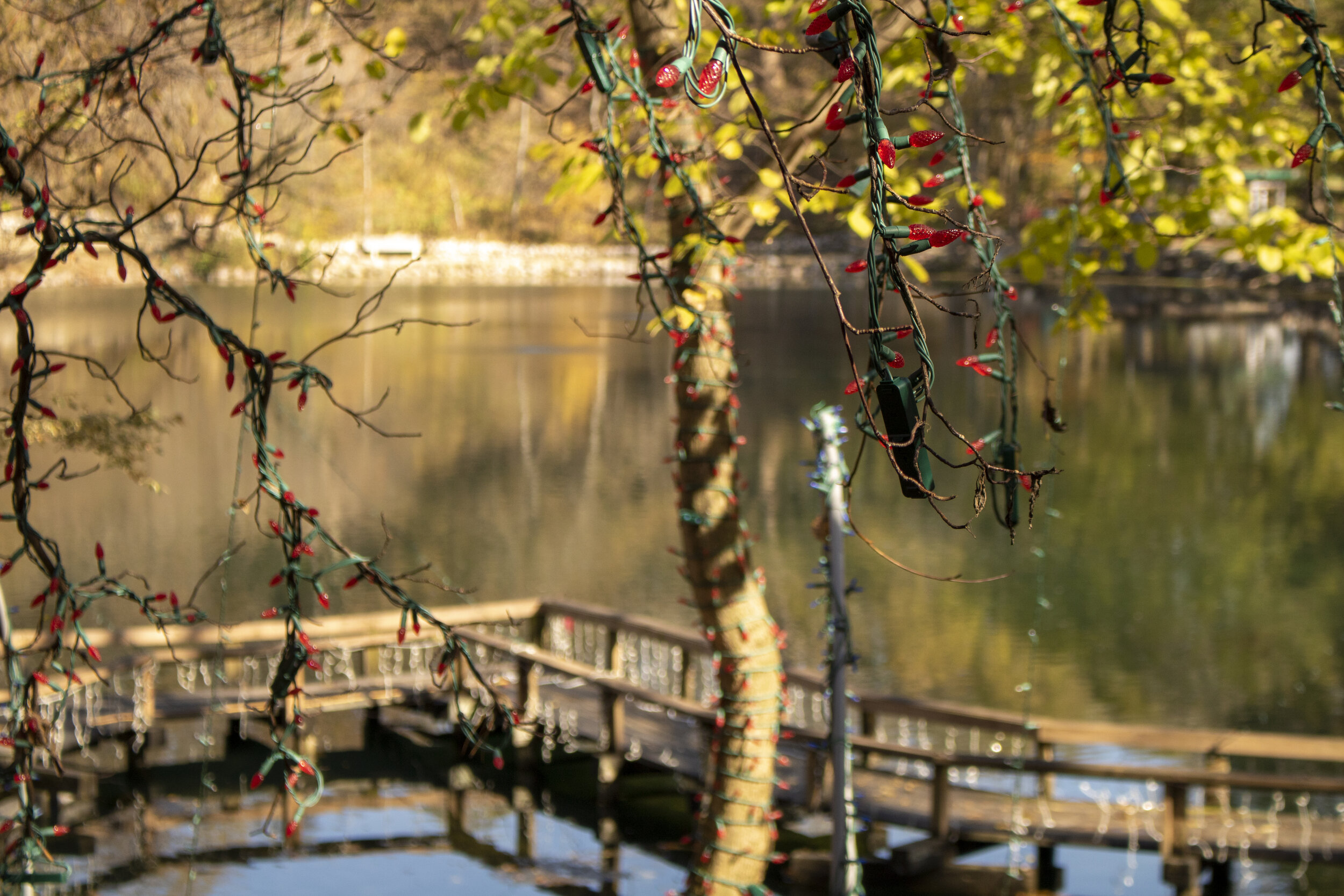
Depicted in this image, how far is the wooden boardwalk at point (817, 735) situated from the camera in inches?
218

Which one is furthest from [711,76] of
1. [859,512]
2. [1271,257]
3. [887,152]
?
[859,512]

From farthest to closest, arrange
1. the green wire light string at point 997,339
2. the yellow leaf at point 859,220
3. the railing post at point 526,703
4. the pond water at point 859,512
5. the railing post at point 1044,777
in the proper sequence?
1. the pond water at point 859,512
2. the railing post at point 526,703
3. the railing post at point 1044,777
4. the yellow leaf at point 859,220
5. the green wire light string at point 997,339

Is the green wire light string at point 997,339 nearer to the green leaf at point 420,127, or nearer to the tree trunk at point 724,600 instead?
the tree trunk at point 724,600

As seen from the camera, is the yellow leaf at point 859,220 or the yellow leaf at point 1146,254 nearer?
the yellow leaf at point 859,220

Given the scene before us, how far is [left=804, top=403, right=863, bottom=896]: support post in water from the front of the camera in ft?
15.1

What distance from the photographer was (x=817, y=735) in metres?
5.86

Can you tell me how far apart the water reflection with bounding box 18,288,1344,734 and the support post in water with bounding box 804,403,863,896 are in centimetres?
147

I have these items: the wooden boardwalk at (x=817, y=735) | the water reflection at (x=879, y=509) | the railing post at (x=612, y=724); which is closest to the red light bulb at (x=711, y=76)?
the wooden boardwalk at (x=817, y=735)

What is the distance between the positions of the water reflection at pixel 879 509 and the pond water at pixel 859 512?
48 millimetres

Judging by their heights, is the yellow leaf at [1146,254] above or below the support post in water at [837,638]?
above

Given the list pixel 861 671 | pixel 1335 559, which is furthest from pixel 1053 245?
pixel 1335 559

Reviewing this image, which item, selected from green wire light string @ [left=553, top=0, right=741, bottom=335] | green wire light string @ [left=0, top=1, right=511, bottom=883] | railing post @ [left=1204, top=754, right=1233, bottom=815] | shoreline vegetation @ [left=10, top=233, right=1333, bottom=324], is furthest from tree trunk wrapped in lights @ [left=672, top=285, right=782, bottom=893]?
shoreline vegetation @ [left=10, top=233, right=1333, bottom=324]

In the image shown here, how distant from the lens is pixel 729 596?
4.76 metres

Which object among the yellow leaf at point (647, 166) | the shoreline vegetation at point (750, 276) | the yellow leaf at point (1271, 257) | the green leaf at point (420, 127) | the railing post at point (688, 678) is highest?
the shoreline vegetation at point (750, 276)
